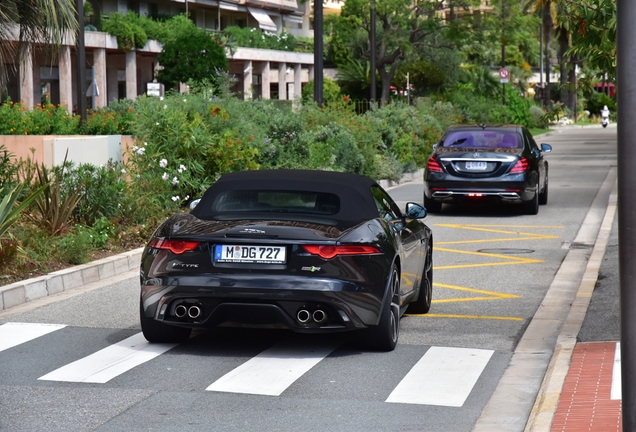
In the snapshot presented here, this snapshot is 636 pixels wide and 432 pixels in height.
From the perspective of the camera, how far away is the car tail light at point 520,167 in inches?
749

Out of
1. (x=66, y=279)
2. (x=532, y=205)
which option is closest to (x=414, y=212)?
(x=66, y=279)

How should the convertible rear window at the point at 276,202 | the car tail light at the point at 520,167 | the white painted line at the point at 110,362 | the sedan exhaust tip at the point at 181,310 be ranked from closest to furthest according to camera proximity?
1. the white painted line at the point at 110,362
2. the sedan exhaust tip at the point at 181,310
3. the convertible rear window at the point at 276,202
4. the car tail light at the point at 520,167

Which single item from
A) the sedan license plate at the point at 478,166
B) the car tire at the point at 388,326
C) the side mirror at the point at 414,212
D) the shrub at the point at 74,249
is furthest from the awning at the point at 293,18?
the car tire at the point at 388,326

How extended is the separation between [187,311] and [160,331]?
549 millimetres

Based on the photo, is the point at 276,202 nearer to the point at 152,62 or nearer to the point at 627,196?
the point at 627,196

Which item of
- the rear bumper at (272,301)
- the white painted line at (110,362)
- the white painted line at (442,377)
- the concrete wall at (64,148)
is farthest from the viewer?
the concrete wall at (64,148)

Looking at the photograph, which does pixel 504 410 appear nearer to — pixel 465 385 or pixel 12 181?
pixel 465 385

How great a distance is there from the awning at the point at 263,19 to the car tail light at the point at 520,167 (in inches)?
2239

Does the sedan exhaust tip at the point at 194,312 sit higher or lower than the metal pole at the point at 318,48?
lower

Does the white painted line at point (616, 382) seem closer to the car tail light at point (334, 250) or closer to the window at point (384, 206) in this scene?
the car tail light at point (334, 250)

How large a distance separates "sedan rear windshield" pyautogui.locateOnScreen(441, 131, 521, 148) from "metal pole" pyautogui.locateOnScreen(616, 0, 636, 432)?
15.2m

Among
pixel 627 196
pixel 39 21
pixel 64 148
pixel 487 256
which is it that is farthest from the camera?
pixel 64 148

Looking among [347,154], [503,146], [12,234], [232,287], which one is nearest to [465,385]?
[232,287]

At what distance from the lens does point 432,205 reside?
20094mm
